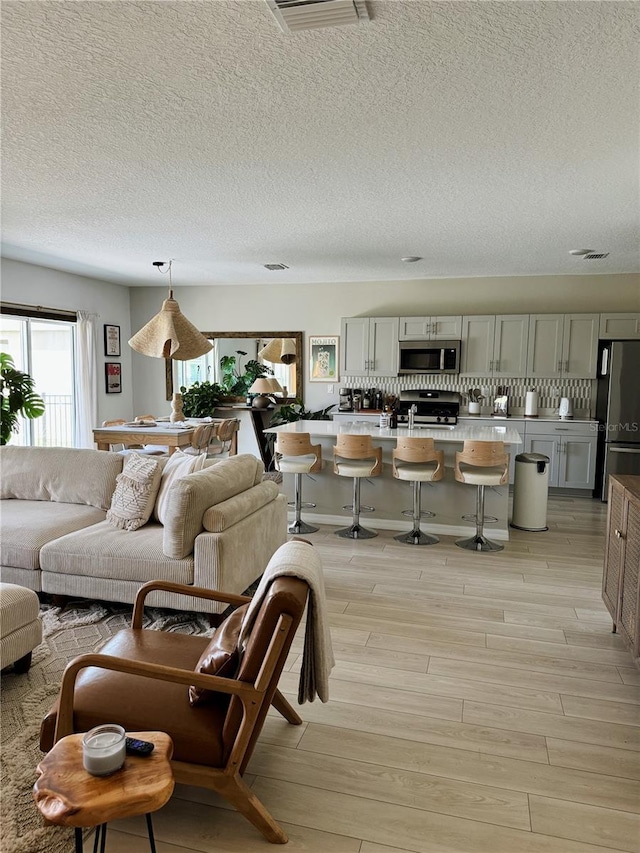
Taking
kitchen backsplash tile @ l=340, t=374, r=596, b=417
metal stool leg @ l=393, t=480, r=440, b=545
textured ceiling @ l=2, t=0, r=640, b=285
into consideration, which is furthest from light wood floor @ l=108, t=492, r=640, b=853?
kitchen backsplash tile @ l=340, t=374, r=596, b=417

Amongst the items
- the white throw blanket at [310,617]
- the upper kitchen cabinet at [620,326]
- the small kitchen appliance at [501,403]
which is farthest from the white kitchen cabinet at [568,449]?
the white throw blanket at [310,617]

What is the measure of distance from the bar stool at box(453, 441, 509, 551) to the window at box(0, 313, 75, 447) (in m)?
5.27

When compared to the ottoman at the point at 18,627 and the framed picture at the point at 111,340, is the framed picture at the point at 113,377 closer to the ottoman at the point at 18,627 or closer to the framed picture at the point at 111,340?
the framed picture at the point at 111,340

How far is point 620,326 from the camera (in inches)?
270

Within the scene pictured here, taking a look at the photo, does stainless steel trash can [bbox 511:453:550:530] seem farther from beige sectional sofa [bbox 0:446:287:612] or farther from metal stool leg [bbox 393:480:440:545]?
beige sectional sofa [bbox 0:446:287:612]

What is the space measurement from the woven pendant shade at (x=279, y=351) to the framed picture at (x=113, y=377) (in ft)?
7.14

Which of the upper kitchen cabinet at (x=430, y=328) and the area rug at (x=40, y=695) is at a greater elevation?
the upper kitchen cabinet at (x=430, y=328)

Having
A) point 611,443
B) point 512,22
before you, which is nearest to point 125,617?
point 512,22

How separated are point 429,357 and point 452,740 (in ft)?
18.7

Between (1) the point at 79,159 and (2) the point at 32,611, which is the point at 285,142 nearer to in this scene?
(1) the point at 79,159

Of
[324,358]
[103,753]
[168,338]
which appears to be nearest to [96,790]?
[103,753]

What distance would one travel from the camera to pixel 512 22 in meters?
2.05

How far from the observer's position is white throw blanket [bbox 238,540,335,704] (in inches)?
73.8

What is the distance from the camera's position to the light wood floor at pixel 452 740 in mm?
1902
